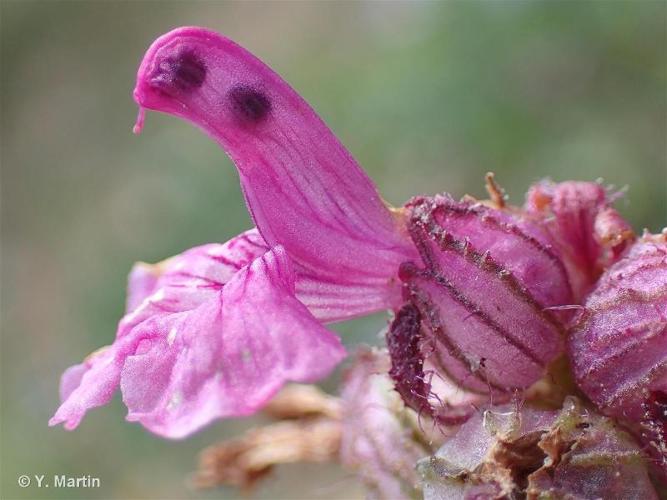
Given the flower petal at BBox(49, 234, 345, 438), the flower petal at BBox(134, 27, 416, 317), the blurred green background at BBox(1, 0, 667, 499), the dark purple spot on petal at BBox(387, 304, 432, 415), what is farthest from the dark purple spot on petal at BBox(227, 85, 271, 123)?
the blurred green background at BBox(1, 0, 667, 499)

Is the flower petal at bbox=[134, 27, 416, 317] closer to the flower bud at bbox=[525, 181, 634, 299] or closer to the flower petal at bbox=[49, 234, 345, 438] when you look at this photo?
the flower petal at bbox=[49, 234, 345, 438]

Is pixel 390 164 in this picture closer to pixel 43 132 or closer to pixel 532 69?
pixel 532 69

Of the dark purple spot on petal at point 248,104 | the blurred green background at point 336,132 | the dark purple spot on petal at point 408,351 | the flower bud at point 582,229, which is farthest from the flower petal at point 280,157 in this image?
the blurred green background at point 336,132

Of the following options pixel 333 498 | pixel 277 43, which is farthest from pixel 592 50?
pixel 277 43

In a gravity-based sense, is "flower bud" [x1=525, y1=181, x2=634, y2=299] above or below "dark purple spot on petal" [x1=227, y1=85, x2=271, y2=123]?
below

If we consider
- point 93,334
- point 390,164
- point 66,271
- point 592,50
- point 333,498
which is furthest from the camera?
point 66,271

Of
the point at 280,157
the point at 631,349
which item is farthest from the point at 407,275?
the point at 631,349
